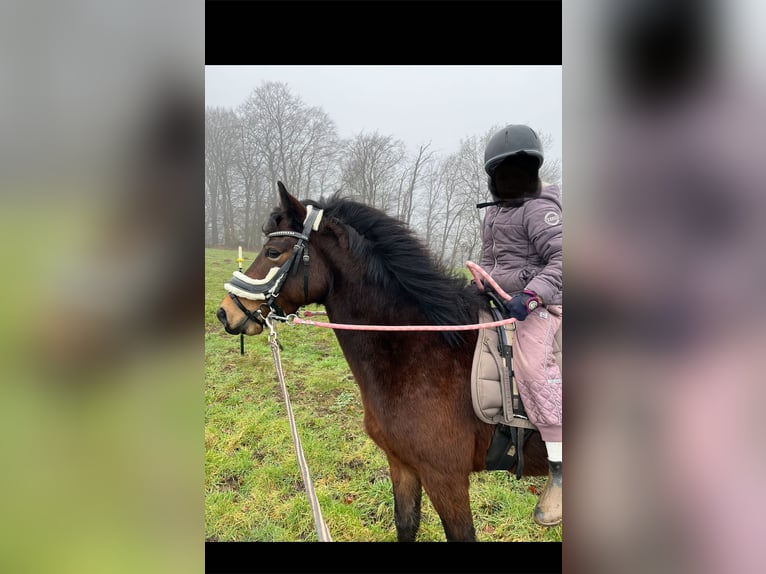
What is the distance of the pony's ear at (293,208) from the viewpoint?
6.36 feet

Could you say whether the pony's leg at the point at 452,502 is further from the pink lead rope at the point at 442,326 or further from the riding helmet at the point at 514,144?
the riding helmet at the point at 514,144

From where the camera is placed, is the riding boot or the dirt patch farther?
the dirt patch

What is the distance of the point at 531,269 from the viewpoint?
1918 millimetres

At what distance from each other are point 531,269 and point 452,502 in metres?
Answer: 1.19

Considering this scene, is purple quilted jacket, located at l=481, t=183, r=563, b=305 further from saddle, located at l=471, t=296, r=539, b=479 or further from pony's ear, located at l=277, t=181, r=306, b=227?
pony's ear, located at l=277, t=181, r=306, b=227

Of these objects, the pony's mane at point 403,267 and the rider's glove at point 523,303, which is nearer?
the rider's glove at point 523,303

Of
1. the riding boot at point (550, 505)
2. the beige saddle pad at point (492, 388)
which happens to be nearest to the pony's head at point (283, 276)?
the beige saddle pad at point (492, 388)

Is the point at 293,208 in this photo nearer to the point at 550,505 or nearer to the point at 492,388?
the point at 492,388

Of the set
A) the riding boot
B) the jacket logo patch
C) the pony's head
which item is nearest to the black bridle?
the pony's head

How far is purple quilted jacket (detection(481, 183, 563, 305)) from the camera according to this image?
1.78m
